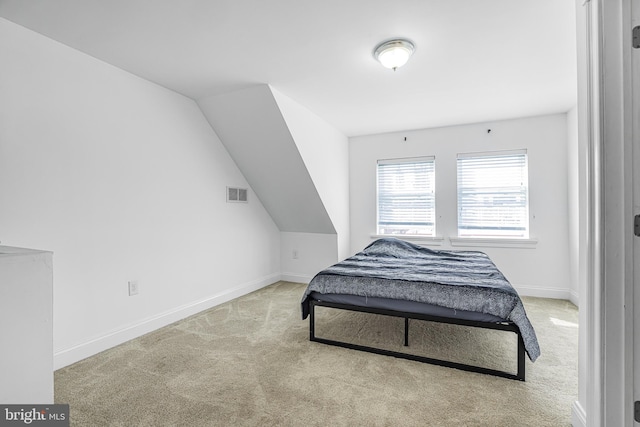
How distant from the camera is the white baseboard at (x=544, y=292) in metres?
3.82

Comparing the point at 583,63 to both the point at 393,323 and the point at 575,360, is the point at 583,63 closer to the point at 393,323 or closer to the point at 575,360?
the point at 575,360

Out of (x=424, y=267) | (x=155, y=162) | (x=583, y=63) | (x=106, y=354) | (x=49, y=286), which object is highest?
(x=583, y=63)

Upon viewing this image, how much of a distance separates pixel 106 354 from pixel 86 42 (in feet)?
7.67

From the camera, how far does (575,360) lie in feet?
7.52

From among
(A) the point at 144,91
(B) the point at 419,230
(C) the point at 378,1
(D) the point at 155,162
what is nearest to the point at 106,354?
(D) the point at 155,162

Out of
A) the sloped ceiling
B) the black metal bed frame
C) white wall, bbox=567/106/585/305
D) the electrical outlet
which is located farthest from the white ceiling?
the black metal bed frame

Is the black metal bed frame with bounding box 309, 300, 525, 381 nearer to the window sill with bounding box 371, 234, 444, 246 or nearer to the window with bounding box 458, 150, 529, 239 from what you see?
the window sill with bounding box 371, 234, 444, 246

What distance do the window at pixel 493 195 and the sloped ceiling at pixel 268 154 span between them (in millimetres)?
1905

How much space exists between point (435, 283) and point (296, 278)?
2.81m

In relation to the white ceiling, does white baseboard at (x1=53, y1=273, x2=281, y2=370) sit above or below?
below

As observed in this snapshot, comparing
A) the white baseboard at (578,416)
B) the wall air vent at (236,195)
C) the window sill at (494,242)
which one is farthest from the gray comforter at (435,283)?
the wall air vent at (236,195)

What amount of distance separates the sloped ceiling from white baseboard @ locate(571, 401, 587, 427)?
3.03 metres

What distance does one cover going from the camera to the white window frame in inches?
159

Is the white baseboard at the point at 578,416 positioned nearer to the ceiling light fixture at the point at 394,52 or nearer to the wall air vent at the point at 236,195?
the ceiling light fixture at the point at 394,52
